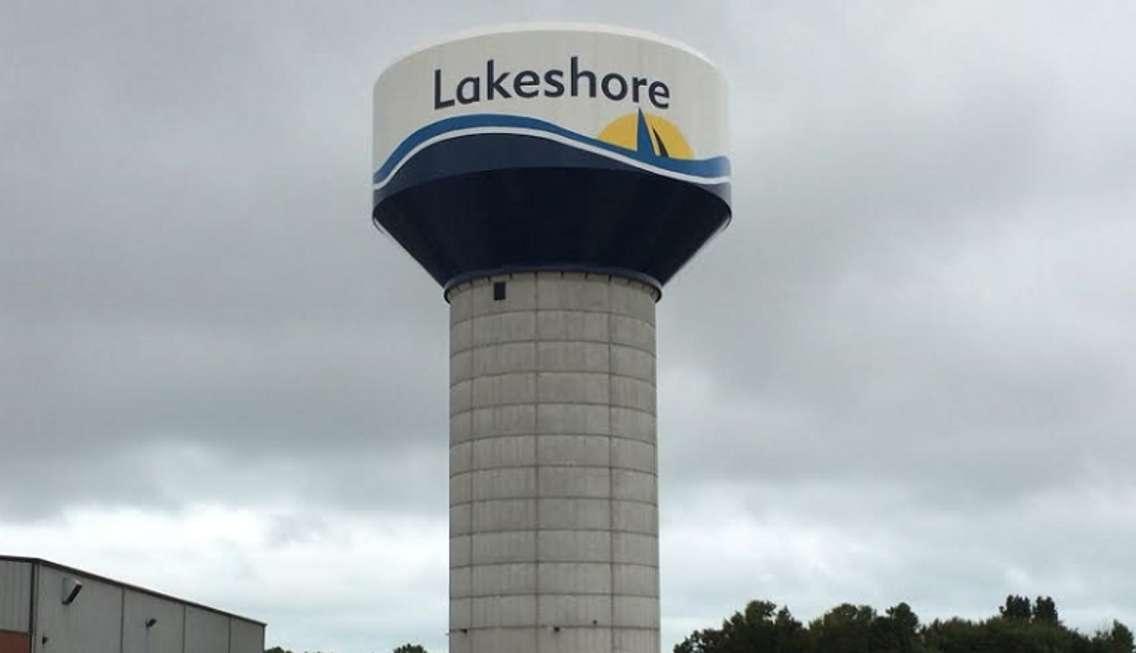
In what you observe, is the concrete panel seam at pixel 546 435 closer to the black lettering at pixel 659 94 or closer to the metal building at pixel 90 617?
the black lettering at pixel 659 94

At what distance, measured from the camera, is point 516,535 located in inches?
1972

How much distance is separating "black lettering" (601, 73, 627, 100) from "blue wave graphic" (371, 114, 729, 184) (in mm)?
1642

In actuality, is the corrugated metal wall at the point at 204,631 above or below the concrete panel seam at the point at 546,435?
below

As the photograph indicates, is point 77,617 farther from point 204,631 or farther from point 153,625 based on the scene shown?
point 204,631

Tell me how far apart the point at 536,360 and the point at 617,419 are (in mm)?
3123

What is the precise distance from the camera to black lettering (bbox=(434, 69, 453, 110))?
5078 centimetres

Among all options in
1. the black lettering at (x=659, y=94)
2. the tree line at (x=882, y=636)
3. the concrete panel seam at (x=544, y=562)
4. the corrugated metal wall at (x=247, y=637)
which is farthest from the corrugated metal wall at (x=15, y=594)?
the tree line at (x=882, y=636)

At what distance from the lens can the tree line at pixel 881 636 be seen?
10356cm

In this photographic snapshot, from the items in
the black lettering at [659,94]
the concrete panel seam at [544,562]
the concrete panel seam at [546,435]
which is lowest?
the concrete panel seam at [544,562]

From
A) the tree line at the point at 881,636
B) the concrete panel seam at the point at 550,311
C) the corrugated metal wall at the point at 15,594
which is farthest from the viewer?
the tree line at the point at 881,636

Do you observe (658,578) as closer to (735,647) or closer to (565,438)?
(565,438)

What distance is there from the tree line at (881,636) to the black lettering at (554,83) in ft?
204

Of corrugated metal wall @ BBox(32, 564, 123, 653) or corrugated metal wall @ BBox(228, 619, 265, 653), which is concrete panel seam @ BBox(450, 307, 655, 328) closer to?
corrugated metal wall @ BBox(32, 564, 123, 653)

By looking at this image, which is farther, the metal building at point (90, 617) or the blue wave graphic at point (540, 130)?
the blue wave graphic at point (540, 130)
